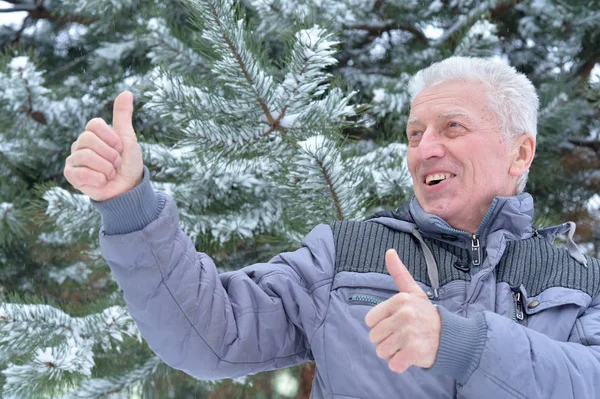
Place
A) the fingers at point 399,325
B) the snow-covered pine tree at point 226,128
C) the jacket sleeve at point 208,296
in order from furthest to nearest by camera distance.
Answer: the snow-covered pine tree at point 226,128
the jacket sleeve at point 208,296
the fingers at point 399,325

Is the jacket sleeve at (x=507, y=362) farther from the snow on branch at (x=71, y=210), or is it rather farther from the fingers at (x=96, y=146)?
the snow on branch at (x=71, y=210)

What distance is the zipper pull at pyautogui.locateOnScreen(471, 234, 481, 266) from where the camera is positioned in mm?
1236

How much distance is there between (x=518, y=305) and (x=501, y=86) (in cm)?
48

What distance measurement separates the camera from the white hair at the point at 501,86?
1369 millimetres

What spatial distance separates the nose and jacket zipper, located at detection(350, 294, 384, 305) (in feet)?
1.06

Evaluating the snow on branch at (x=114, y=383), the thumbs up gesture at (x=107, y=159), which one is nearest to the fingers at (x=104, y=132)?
the thumbs up gesture at (x=107, y=159)

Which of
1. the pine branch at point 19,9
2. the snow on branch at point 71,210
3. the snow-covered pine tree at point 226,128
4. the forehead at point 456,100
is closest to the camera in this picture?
the forehead at point 456,100

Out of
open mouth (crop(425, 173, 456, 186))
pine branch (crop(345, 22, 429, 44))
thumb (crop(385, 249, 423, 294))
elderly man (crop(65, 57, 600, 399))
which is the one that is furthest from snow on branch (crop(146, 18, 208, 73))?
thumb (crop(385, 249, 423, 294))

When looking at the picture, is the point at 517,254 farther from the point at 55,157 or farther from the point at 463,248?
the point at 55,157

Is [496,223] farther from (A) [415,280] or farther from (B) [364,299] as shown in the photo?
(B) [364,299]

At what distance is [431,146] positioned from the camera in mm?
1314

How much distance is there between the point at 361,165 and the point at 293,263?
0.37m

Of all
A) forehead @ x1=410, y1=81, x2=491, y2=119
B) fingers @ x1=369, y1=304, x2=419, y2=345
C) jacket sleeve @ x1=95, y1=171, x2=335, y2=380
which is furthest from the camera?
forehead @ x1=410, y1=81, x2=491, y2=119

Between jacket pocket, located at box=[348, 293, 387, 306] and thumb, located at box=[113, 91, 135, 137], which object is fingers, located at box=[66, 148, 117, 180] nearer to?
thumb, located at box=[113, 91, 135, 137]
